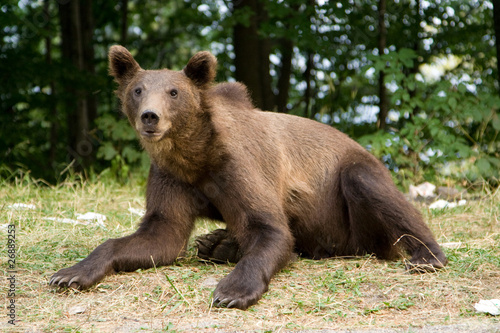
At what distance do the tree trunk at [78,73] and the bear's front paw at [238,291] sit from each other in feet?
21.7

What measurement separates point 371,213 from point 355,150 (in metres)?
0.68

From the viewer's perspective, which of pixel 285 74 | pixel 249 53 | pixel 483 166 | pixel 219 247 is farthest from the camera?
pixel 285 74

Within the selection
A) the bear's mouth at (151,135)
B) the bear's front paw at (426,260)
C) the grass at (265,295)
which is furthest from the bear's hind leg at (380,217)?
the bear's mouth at (151,135)

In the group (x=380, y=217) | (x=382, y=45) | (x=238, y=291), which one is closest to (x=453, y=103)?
(x=382, y=45)

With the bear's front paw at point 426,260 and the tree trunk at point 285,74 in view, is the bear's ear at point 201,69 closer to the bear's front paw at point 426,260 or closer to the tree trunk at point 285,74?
the bear's front paw at point 426,260

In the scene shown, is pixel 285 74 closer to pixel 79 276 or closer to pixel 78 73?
pixel 78 73

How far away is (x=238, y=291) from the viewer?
3994 millimetres

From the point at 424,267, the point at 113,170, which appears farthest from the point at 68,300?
the point at 113,170

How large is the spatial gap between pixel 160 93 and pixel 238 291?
5.05 feet

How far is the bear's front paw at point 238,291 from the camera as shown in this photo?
390cm

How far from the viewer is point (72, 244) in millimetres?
5379

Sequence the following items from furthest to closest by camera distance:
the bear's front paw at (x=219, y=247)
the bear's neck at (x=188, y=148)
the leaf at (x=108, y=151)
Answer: the leaf at (x=108, y=151)
the bear's front paw at (x=219, y=247)
the bear's neck at (x=188, y=148)

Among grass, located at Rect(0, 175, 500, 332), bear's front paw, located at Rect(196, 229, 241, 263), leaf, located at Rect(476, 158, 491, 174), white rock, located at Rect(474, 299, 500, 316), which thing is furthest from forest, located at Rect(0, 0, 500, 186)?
white rock, located at Rect(474, 299, 500, 316)

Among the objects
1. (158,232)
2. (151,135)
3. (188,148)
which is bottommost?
(158,232)
